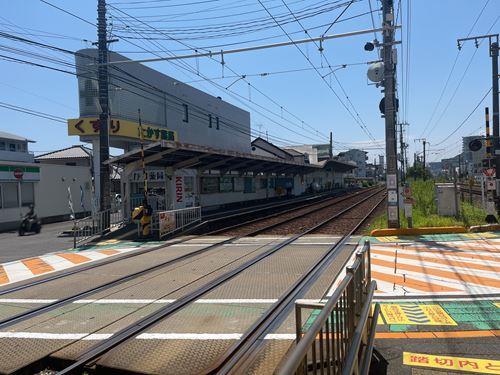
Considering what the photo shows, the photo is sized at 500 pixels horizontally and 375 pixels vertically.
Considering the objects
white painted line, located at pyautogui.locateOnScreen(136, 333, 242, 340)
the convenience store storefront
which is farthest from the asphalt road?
white painted line, located at pyautogui.locateOnScreen(136, 333, 242, 340)

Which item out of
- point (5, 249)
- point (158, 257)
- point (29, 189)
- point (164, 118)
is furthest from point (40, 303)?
point (164, 118)

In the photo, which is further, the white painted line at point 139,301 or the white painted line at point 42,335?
the white painted line at point 139,301

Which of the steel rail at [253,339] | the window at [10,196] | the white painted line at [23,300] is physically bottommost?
the white painted line at [23,300]

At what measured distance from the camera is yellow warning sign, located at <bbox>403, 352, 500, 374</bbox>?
4445 mm

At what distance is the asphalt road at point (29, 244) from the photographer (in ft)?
48.8

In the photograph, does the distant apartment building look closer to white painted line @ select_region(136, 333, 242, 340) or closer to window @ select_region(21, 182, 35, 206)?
Answer: window @ select_region(21, 182, 35, 206)

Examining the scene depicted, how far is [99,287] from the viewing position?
880cm

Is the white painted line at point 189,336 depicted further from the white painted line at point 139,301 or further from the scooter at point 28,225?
the scooter at point 28,225

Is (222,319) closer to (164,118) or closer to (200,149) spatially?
(200,149)

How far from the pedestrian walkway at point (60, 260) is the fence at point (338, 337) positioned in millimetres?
8589

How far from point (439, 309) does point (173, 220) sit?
12988mm

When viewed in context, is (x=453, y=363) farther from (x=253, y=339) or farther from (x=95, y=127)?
(x=95, y=127)

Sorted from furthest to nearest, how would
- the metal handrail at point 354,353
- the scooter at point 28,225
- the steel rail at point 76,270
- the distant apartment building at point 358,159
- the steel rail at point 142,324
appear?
the distant apartment building at point 358,159 < the scooter at point 28,225 < the steel rail at point 76,270 < the steel rail at point 142,324 < the metal handrail at point 354,353

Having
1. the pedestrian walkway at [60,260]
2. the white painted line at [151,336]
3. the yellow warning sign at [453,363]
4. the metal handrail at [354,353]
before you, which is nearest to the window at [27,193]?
the pedestrian walkway at [60,260]
